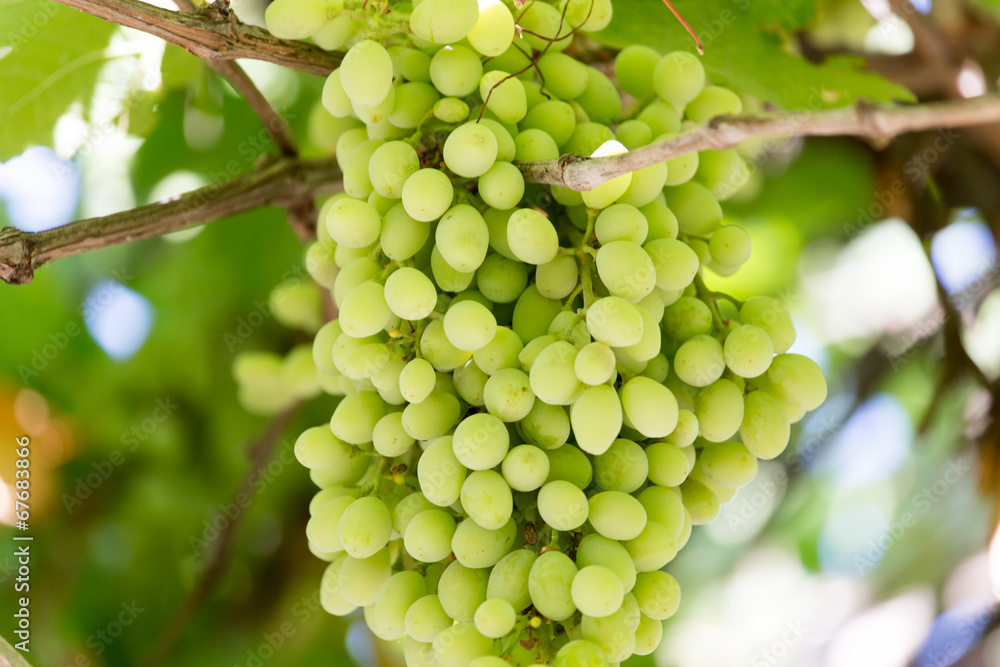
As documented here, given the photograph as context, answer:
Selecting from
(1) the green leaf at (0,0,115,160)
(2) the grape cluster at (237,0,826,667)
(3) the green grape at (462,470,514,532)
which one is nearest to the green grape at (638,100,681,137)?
(2) the grape cluster at (237,0,826,667)

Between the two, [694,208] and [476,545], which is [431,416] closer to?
[476,545]

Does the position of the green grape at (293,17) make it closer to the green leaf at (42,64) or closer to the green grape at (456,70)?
the green grape at (456,70)

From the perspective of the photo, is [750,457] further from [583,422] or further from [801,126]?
[801,126]

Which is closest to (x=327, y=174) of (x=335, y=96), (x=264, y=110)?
(x=264, y=110)

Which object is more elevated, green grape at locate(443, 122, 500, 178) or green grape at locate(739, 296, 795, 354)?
green grape at locate(443, 122, 500, 178)

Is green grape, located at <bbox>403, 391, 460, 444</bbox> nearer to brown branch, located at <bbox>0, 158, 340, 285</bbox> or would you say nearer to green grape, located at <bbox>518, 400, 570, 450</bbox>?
green grape, located at <bbox>518, 400, 570, 450</bbox>

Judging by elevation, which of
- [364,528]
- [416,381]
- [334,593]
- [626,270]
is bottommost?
[334,593]

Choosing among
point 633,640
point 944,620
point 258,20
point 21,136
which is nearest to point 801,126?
point 633,640
